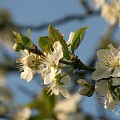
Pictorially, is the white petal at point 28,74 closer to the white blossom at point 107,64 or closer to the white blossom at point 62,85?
the white blossom at point 62,85

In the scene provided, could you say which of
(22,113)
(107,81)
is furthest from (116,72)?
(22,113)

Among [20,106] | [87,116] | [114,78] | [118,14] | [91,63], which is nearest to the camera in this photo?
[114,78]

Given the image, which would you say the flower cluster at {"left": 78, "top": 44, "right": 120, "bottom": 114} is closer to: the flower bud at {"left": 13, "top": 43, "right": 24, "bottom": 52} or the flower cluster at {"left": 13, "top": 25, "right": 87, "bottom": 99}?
the flower cluster at {"left": 13, "top": 25, "right": 87, "bottom": 99}

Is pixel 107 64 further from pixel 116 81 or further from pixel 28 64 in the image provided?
pixel 28 64

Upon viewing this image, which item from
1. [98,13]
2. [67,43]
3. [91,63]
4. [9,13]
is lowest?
[67,43]

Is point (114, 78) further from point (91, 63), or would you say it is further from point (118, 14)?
point (91, 63)

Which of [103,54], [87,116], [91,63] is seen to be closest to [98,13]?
[91,63]

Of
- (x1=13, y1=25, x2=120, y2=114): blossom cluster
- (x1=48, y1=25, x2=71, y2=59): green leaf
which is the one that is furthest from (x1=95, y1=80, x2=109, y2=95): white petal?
(x1=48, y1=25, x2=71, y2=59): green leaf
